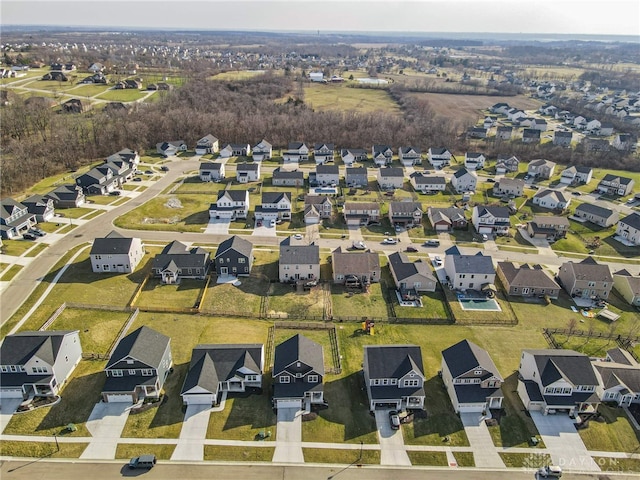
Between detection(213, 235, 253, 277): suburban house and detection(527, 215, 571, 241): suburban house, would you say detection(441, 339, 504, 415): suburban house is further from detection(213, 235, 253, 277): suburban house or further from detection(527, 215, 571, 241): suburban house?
detection(527, 215, 571, 241): suburban house

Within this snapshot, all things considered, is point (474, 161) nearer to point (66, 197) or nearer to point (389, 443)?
point (389, 443)

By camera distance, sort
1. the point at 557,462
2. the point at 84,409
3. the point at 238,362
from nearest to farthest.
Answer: the point at 557,462 → the point at 84,409 → the point at 238,362

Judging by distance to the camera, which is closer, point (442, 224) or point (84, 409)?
point (84, 409)

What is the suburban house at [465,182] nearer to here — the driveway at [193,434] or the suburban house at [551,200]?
the suburban house at [551,200]

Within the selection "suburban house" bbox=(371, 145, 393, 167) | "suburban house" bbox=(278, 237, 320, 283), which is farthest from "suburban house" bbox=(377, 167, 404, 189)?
"suburban house" bbox=(278, 237, 320, 283)

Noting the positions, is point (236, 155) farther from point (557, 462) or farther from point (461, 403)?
point (557, 462)

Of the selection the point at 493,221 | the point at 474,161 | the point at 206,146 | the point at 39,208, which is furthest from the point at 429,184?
the point at 39,208

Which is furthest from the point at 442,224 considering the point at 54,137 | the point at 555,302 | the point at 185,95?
the point at 185,95
